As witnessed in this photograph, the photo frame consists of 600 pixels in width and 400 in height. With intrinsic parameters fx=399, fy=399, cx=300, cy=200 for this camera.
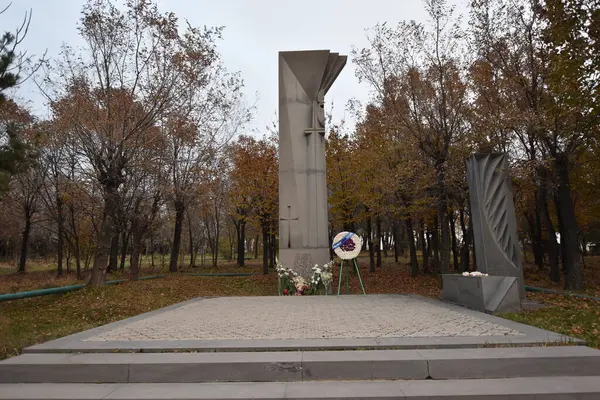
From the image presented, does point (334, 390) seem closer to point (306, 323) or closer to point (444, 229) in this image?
point (306, 323)

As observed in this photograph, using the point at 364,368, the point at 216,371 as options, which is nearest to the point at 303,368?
the point at 364,368

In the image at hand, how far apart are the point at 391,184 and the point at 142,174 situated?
9.86 m

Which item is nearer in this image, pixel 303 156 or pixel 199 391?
pixel 199 391

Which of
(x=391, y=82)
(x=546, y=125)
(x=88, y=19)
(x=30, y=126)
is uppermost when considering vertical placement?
(x=88, y=19)

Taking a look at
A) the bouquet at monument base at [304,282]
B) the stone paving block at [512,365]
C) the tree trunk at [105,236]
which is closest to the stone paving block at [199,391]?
the stone paving block at [512,365]

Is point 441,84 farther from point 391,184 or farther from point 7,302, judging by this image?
point 7,302

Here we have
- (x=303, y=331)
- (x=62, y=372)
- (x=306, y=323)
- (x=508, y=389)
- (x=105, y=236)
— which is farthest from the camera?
(x=105, y=236)

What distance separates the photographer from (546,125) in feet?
41.2

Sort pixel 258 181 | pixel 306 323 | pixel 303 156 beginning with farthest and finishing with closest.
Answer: pixel 258 181 < pixel 303 156 < pixel 306 323

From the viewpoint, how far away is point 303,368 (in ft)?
14.5

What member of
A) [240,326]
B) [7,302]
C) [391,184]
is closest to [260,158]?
[391,184]

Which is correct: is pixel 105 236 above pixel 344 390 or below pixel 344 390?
above

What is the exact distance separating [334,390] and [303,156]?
11.1 m

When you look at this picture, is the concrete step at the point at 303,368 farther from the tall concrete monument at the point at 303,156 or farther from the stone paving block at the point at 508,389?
the tall concrete monument at the point at 303,156
